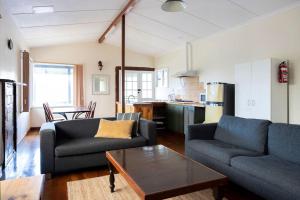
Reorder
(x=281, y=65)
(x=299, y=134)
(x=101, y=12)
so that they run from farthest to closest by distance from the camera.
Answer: (x=101, y=12) < (x=281, y=65) < (x=299, y=134)

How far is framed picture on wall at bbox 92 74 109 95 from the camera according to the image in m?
7.66

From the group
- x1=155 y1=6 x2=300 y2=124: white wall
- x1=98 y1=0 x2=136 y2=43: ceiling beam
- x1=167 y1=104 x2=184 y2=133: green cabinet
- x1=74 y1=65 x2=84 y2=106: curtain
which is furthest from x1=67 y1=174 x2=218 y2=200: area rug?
x1=74 y1=65 x2=84 y2=106: curtain

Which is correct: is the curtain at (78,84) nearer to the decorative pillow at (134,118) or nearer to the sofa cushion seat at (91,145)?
the decorative pillow at (134,118)

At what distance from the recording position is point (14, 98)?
3.88 metres

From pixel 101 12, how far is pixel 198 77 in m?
2.97

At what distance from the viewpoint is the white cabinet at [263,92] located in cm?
372

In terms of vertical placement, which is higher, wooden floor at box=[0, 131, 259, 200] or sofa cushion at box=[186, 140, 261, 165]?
sofa cushion at box=[186, 140, 261, 165]

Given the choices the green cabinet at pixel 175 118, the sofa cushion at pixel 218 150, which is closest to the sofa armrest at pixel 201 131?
the sofa cushion at pixel 218 150

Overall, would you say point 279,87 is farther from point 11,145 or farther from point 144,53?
point 144,53

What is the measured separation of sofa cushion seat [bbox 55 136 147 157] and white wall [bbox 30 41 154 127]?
4440mm

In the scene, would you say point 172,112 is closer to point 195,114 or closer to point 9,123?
point 195,114

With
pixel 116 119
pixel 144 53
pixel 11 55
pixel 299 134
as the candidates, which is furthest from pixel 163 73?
pixel 299 134

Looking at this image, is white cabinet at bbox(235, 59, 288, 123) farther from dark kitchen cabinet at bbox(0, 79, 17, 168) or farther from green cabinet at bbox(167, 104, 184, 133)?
dark kitchen cabinet at bbox(0, 79, 17, 168)

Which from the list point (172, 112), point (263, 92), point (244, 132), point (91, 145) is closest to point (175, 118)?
point (172, 112)
